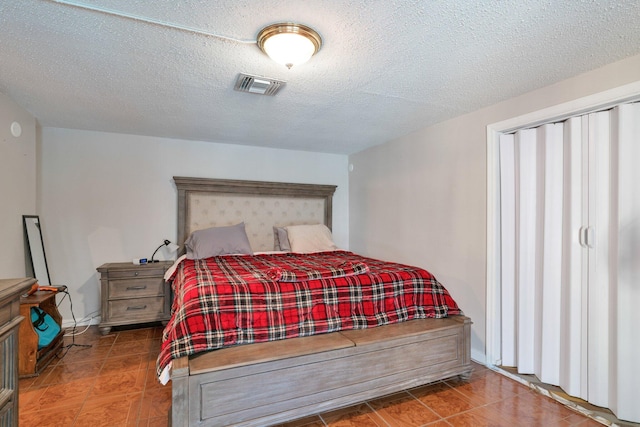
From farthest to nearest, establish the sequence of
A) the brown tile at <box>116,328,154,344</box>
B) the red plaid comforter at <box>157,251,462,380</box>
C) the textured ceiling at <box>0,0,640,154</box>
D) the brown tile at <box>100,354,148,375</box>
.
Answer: the brown tile at <box>116,328,154,344</box> < the brown tile at <box>100,354,148,375</box> < the red plaid comforter at <box>157,251,462,380</box> < the textured ceiling at <box>0,0,640,154</box>

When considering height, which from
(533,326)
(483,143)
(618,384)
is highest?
(483,143)

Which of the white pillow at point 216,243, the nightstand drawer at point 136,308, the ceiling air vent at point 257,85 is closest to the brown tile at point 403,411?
the white pillow at point 216,243

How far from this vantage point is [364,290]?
2262mm

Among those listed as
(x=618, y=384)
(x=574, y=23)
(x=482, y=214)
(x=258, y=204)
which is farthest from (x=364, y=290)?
(x=258, y=204)

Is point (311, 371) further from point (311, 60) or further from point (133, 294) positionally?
point (133, 294)

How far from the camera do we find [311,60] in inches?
75.5

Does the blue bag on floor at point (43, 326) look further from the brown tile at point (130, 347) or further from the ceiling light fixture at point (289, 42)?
the ceiling light fixture at point (289, 42)

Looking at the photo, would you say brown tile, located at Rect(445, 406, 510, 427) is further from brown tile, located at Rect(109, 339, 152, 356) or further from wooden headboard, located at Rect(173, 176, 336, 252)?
wooden headboard, located at Rect(173, 176, 336, 252)

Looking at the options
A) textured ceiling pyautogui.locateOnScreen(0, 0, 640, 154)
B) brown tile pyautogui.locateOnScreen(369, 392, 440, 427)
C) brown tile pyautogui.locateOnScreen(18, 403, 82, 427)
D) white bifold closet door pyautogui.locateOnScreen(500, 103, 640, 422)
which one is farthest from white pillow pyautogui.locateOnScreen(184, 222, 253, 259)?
white bifold closet door pyautogui.locateOnScreen(500, 103, 640, 422)

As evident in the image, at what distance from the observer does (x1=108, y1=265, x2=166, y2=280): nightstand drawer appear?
318 cm

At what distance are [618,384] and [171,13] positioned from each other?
3.25 meters

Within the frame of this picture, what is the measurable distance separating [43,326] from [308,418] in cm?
234

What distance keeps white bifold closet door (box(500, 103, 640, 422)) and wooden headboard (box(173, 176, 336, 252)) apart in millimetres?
2477

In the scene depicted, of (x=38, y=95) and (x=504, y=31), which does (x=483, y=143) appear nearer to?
(x=504, y=31)
